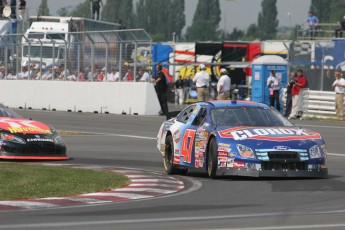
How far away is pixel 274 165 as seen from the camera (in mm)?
15602

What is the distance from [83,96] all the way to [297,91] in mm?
7917

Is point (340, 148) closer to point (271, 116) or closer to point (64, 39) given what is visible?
point (271, 116)

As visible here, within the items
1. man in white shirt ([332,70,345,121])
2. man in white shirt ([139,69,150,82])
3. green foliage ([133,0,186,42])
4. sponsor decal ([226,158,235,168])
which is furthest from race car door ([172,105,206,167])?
green foliage ([133,0,186,42])

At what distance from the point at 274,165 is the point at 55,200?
3.70m

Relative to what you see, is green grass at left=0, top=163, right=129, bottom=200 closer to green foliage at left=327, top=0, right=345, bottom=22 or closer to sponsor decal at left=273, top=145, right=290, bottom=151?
sponsor decal at left=273, top=145, right=290, bottom=151

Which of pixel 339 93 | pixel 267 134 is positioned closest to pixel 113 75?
pixel 339 93

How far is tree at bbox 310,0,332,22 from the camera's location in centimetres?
12200

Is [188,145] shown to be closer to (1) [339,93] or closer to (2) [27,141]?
(2) [27,141]

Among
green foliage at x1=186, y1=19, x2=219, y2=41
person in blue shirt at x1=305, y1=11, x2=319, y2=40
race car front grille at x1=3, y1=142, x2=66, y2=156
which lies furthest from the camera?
green foliage at x1=186, y1=19, x2=219, y2=41

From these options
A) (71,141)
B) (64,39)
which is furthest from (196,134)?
(64,39)

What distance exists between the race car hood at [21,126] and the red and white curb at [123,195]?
3.03m

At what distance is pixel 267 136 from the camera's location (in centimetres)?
1580

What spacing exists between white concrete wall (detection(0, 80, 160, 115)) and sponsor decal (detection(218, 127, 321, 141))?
20285mm

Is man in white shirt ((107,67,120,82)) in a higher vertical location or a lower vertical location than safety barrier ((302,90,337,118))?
higher
